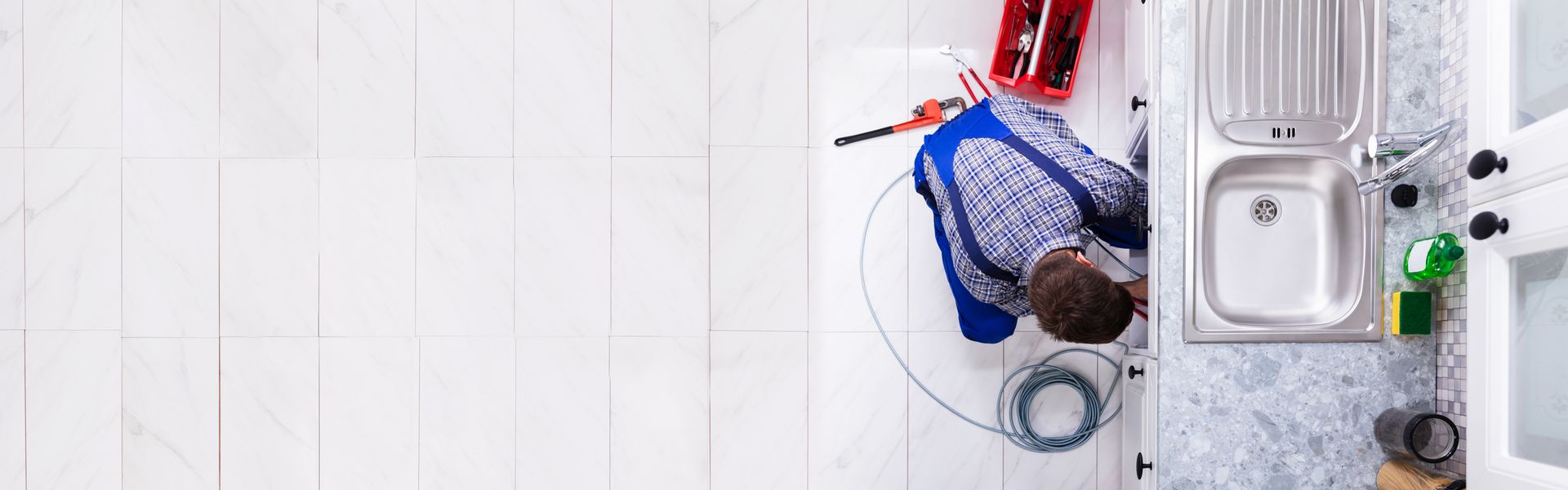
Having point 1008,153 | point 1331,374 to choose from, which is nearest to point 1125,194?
point 1008,153

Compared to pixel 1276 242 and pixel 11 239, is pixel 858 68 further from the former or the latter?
pixel 11 239

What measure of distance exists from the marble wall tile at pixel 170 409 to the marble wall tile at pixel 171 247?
0.23 ft

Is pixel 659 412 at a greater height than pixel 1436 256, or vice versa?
pixel 1436 256

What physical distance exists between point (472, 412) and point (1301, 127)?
103 inches

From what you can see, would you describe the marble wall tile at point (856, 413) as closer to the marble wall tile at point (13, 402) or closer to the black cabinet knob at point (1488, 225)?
the black cabinet knob at point (1488, 225)

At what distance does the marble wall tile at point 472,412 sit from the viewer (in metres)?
2.66

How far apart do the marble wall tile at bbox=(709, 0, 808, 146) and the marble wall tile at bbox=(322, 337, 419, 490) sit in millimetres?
1365

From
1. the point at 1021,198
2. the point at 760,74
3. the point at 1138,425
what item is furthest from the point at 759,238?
the point at 1138,425

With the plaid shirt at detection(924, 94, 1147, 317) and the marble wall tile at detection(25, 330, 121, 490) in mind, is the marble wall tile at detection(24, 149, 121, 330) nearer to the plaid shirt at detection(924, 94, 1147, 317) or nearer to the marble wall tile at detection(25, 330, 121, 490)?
the marble wall tile at detection(25, 330, 121, 490)

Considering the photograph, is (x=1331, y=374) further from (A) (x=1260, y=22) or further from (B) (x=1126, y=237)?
(A) (x=1260, y=22)

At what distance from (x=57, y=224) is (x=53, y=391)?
0.59m

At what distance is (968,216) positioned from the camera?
2.04 metres

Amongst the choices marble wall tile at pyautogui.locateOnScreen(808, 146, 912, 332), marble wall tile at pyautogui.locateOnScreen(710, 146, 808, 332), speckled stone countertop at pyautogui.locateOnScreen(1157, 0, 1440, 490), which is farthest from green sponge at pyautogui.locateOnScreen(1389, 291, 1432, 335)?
marble wall tile at pyautogui.locateOnScreen(710, 146, 808, 332)

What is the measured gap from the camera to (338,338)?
2.69 meters
